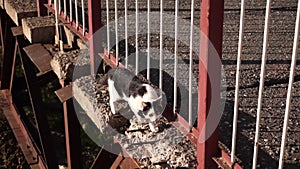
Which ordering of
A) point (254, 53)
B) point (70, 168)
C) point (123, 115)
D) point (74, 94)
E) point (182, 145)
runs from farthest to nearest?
1. point (70, 168)
2. point (254, 53)
3. point (74, 94)
4. point (123, 115)
5. point (182, 145)

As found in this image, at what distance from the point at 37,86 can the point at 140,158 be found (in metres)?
3.14

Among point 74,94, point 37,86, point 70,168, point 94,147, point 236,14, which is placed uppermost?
point 236,14

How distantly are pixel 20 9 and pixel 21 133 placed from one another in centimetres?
196

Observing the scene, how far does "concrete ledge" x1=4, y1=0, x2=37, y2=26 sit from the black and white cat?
209cm

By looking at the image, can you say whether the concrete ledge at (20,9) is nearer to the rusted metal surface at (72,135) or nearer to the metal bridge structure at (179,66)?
the metal bridge structure at (179,66)

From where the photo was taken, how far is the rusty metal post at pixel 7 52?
666cm

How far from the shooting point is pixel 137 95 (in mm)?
3240

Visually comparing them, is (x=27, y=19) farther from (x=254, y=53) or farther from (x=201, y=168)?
(x=201, y=168)

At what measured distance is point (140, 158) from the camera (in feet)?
9.91

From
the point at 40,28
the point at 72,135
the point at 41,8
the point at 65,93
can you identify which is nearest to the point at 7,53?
the point at 41,8

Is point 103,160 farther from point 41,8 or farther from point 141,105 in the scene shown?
point 41,8

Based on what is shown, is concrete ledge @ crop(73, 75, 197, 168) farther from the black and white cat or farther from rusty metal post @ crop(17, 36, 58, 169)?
rusty metal post @ crop(17, 36, 58, 169)

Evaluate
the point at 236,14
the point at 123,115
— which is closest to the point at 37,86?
the point at 236,14

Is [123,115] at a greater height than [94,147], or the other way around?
[123,115]
